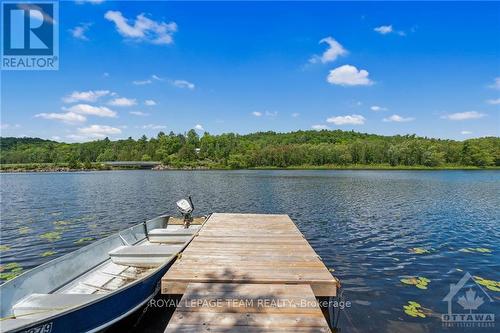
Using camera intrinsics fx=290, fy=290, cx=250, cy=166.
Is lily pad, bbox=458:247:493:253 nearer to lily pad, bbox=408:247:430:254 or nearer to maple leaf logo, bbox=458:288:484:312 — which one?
lily pad, bbox=408:247:430:254

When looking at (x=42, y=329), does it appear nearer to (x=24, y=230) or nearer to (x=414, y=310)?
(x=414, y=310)

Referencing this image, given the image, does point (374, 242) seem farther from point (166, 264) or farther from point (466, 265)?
point (166, 264)

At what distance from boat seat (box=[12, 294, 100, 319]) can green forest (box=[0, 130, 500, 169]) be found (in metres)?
123

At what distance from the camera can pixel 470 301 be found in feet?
27.2

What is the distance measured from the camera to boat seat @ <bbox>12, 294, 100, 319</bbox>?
480 centimetres

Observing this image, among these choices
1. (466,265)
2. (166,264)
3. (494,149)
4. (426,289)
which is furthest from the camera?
(494,149)

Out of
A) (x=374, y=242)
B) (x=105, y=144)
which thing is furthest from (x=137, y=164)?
(x=374, y=242)

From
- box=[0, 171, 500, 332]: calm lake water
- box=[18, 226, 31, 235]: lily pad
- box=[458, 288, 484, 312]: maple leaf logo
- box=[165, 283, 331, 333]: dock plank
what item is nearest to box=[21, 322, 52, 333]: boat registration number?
box=[165, 283, 331, 333]: dock plank

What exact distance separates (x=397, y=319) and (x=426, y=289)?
94.7 inches

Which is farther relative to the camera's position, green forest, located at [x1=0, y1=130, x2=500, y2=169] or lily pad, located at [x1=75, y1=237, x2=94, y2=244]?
green forest, located at [x1=0, y1=130, x2=500, y2=169]

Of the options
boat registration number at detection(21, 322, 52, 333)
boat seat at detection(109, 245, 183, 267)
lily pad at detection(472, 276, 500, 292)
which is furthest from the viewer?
lily pad at detection(472, 276, 500, 292)

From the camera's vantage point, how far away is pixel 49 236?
15328 millimetres

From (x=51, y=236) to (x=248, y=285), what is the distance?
571 inches

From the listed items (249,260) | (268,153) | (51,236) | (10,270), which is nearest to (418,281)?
(249,260)
